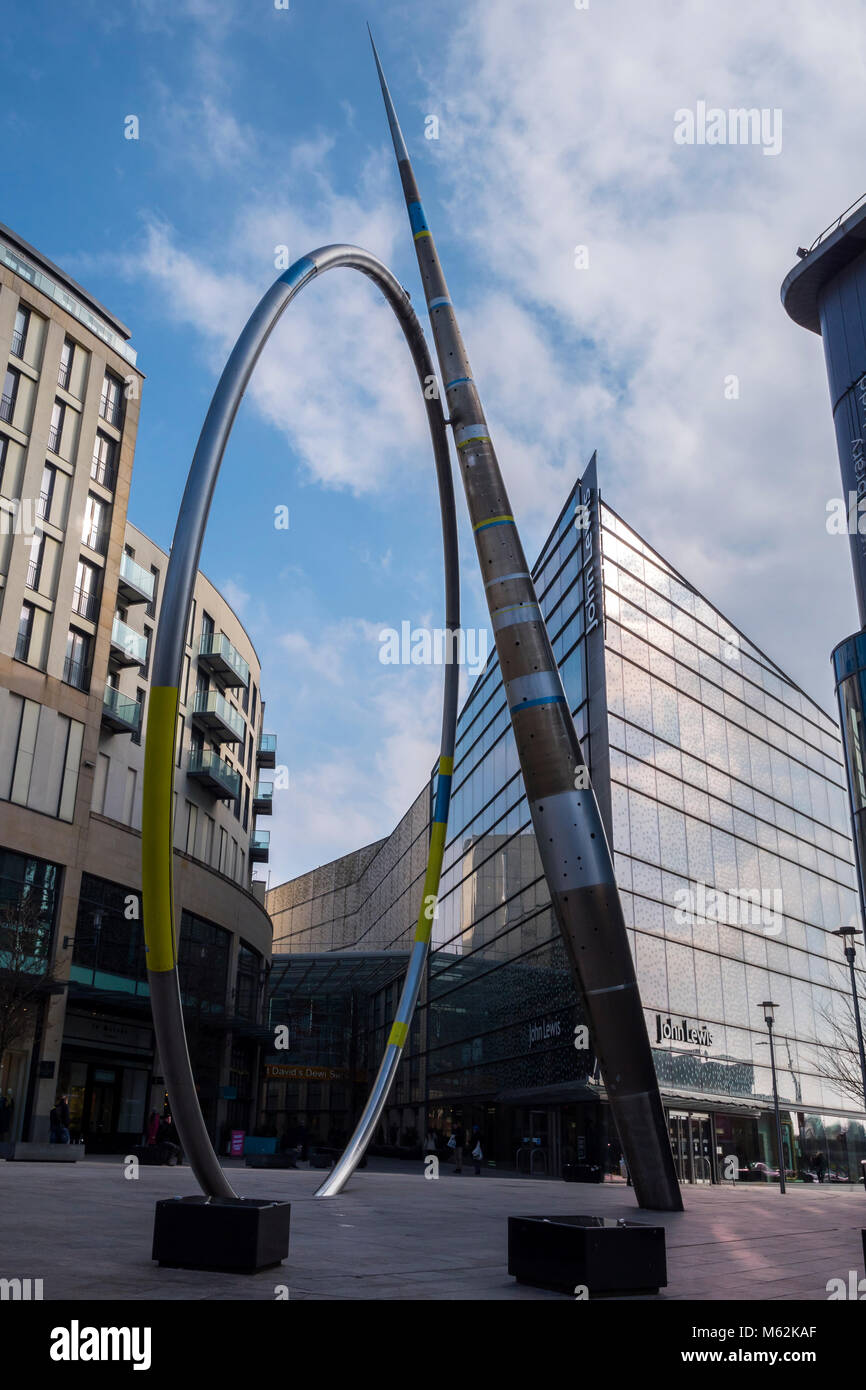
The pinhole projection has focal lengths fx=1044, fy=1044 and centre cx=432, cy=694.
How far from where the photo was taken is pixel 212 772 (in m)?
49.4

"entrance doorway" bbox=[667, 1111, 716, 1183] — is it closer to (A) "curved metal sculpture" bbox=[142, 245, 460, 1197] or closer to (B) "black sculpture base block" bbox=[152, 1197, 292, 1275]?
(A) "curved metal sculpture" bbox=[142, 245, 460, 1197]

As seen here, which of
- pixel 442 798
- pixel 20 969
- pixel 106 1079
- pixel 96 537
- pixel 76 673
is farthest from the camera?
pixel 96 537

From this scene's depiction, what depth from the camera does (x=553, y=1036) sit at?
3866cm

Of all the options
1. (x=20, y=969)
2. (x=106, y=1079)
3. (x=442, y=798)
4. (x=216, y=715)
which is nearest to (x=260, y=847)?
(x=216, y=715)

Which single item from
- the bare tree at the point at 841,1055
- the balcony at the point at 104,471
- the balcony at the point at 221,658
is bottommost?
the bare tree at the point at 841,1055

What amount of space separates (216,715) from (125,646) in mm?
8172

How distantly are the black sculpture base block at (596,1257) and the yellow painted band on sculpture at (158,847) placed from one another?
3.67 m

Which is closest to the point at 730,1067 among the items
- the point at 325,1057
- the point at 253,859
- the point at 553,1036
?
the point at 553,1036

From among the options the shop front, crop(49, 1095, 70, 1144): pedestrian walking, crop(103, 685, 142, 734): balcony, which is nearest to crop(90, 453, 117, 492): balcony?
crop(103, 685, 142, 734): balcony

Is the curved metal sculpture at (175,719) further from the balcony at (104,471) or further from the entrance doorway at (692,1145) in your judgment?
the balcony at (104,471)

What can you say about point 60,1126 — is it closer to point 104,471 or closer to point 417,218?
point 104,471

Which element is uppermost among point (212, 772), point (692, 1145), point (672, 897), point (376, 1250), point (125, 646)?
point (125, 646)

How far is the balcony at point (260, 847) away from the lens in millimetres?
66375

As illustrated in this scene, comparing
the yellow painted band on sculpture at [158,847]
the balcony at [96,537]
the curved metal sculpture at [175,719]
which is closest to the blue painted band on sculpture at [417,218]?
the curved metal sculpture at [175,719]
